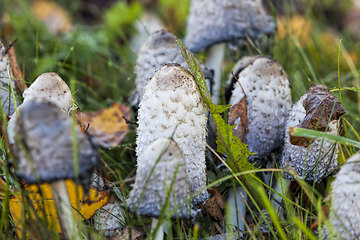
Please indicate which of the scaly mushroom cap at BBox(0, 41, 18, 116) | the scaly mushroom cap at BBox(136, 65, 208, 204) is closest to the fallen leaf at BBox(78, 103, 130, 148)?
the scaly mushroom cap at BBox(0, 41, 18, 116)

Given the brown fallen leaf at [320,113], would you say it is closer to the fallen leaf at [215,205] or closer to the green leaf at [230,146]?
the green leaf at [230,146]

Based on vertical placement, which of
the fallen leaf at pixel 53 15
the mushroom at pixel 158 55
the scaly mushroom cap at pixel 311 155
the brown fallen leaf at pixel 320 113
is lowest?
the scaly mushroom cap at pixel 311 155

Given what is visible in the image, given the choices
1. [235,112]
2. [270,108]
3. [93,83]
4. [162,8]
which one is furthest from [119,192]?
[162,8]

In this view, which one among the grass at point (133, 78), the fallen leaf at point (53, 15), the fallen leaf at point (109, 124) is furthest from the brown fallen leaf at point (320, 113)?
the fallen leaf at point (53, 15)

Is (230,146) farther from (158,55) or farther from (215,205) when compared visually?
(158,55)

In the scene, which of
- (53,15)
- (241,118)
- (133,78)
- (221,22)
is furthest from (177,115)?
(53,15)
